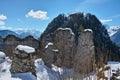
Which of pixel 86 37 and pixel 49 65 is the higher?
pixel 86 37

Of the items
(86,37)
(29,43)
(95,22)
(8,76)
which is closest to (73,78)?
(8,76)

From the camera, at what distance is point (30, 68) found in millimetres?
11047

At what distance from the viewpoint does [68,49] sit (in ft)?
58.1

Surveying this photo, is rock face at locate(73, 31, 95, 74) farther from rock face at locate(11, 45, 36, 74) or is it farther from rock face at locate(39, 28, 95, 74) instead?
rock face at locate(11, 45, 36, 74)

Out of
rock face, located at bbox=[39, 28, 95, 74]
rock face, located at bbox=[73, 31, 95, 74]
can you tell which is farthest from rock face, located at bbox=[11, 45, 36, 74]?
rock face, located at bbox=[73, 31, 95, 74]

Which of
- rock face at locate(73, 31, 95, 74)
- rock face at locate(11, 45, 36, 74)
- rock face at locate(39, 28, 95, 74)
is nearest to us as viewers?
rock face at locate(11, 45, 36, 74)

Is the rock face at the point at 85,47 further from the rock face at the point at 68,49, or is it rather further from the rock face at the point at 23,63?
the rock face at the point at 23,63

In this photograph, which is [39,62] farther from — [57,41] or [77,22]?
[77,22]

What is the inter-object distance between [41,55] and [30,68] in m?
5.54

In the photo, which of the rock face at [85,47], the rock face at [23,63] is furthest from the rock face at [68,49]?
the rock face at [23,63]

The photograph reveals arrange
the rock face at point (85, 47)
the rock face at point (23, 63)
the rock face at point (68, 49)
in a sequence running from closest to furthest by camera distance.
Result: 1. the rock face at point (23, 63)
2. the rock face at point (68, 49)
3. the rock face at point (85, 47)

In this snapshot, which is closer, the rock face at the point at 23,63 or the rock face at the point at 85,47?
the rock face at the point at 23,63

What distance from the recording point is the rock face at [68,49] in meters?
16.5

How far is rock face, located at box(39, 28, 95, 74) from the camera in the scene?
1647cm
